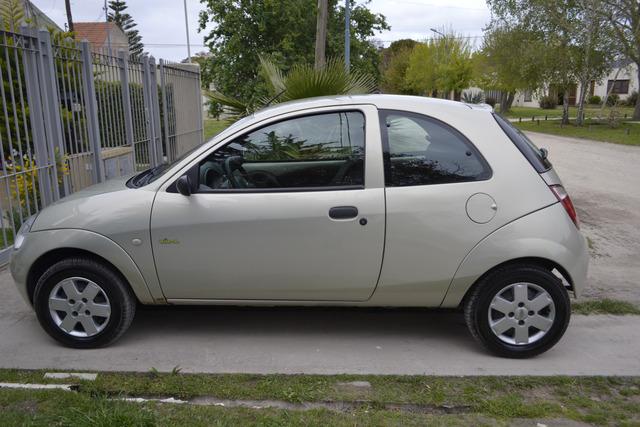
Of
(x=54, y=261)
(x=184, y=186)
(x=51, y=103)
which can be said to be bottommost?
(x=54, y=261)

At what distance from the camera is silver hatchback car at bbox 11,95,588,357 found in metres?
3.71

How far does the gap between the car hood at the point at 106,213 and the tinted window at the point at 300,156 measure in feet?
1.48

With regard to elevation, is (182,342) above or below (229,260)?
below

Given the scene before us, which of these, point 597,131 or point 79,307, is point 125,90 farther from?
point 597,131

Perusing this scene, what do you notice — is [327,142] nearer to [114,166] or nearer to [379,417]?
[379,417]

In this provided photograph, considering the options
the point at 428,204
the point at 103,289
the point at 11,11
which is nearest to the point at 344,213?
the point at 428,204

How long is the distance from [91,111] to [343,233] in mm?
5329

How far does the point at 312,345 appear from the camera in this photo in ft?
13.4

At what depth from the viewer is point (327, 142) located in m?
3.99

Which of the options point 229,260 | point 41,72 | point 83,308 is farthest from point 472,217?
point 41,72

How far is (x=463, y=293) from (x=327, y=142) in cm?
145

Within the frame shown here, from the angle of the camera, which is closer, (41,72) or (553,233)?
(553,233)

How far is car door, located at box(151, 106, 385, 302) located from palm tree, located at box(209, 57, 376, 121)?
3191 mm

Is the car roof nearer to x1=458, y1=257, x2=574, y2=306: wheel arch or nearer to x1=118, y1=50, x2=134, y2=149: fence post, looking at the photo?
x1=458, y1=257, x2=574, y2=306: wheel arch
